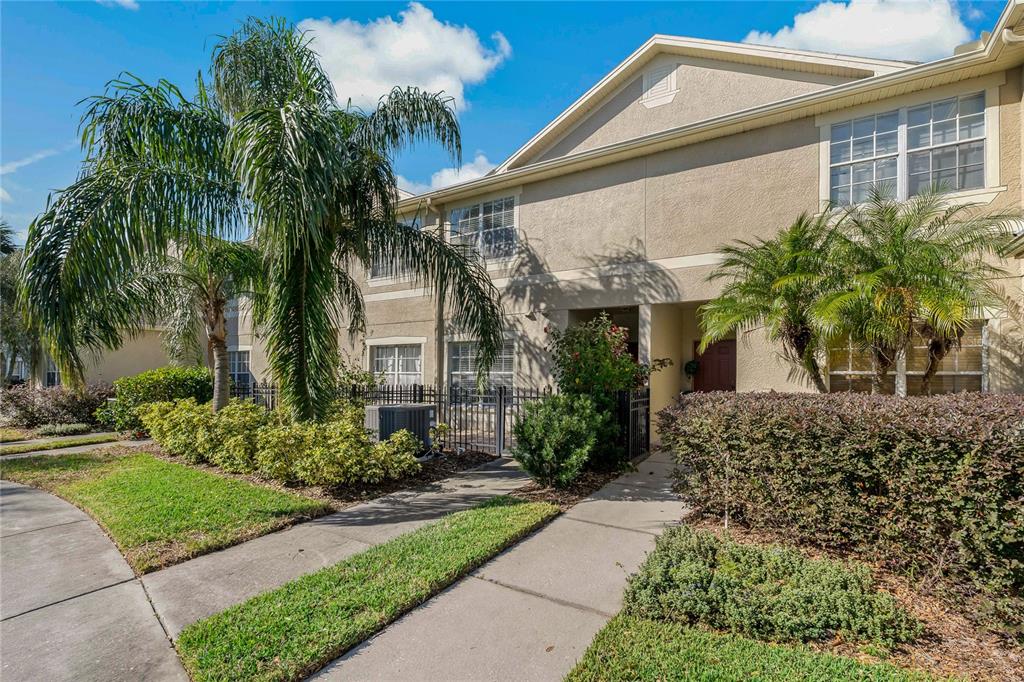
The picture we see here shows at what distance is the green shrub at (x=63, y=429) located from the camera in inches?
505

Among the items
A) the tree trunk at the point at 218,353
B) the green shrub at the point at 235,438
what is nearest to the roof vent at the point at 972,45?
the green shrub at the point at 235,438

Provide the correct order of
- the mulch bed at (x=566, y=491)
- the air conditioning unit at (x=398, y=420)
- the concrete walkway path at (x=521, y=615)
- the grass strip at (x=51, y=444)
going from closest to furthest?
the concrete walkway path at (x=521, y=615) → the mulch bed at (x=566, y=491) → the air conditioning unit at (x=398, y=420) → the grass strip at (x=51, y=444)

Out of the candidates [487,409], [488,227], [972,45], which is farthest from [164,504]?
[972,45]

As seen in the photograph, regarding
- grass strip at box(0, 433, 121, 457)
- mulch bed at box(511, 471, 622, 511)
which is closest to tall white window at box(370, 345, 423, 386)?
grass strip at box(0, 433, 121, 457)

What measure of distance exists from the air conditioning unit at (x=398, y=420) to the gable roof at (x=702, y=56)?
7.51 meters

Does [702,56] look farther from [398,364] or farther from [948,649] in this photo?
[948,649]

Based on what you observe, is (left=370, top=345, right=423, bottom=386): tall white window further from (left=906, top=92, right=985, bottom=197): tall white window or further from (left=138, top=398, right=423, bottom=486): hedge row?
(left=906, top=92, right=985, bottom=197): tall white window

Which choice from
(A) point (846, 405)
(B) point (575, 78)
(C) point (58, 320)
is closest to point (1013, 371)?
(A) point (846, 405)

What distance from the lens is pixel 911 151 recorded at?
810cm

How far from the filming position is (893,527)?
13.1 feet

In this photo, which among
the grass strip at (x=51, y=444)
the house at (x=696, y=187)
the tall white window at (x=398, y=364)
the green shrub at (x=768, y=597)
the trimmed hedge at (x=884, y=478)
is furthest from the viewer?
the tall white window at (x=398, y=364)

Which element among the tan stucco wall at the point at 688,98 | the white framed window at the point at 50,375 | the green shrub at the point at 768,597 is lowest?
the green shrub at the point at 768,597

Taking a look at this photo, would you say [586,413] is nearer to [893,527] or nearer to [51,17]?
[893,527]

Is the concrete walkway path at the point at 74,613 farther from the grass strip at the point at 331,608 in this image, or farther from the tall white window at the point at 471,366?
the tall white window at the point at 471,366
